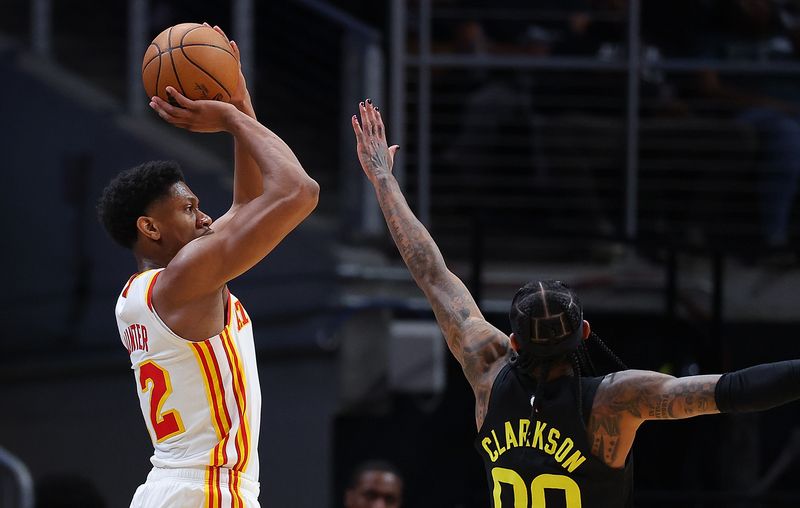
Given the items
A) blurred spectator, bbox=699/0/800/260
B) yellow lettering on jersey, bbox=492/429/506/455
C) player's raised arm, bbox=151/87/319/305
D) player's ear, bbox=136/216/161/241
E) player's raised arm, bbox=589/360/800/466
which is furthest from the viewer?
blurred spectator, bbox=699/0/800/260

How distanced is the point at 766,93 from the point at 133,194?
5.82 m

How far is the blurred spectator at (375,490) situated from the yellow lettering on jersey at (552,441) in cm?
358

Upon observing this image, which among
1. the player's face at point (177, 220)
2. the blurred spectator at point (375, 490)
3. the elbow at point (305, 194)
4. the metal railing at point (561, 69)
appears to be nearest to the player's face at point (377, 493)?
the blurred spectator at point (375, 490)

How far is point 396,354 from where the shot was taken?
7.69 meters

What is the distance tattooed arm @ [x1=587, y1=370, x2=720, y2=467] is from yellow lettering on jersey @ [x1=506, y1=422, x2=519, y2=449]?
0.69 feet

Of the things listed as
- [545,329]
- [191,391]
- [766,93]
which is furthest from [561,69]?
[545,329]

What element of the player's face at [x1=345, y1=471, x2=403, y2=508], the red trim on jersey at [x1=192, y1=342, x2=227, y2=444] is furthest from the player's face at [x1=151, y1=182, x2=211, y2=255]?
the player's face at [x1=345, y1=471, x2=403, y2=508]

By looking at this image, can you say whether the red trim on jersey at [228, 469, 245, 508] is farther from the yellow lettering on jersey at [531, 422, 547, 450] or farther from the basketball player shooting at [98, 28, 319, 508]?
the yellow lettering on jersey at [531, 422, 547, 450]

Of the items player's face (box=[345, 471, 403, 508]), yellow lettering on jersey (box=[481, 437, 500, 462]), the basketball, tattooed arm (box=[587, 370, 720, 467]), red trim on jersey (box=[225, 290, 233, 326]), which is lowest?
player's face (box=[345, 471, 403, 508])

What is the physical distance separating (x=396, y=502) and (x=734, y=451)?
2267 millimetres

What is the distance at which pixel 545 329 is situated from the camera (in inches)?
125

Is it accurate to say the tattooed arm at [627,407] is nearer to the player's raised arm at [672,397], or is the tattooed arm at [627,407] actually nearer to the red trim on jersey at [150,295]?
the player's raised arm at [672,397]

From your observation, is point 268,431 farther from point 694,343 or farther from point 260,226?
point 260,226

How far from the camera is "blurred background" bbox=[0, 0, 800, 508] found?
7801mm
